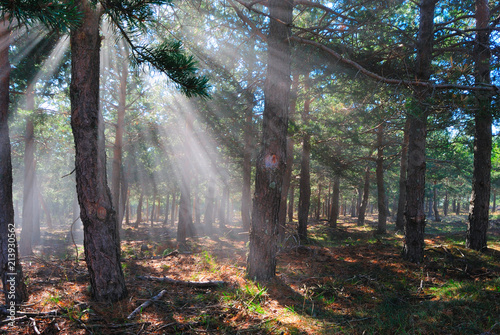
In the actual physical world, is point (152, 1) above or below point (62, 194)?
above

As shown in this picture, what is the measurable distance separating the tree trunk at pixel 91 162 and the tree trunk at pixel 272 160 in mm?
2398

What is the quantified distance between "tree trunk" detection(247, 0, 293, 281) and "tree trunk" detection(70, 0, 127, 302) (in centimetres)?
240

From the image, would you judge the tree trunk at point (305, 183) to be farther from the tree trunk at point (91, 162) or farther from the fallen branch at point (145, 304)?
the tree trunk at point (91, 162)

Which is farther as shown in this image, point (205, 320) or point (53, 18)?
point (205, 320)

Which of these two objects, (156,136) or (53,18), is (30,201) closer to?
(156,136)

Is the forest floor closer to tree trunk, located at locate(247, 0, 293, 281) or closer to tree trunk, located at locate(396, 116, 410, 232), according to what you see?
tree trunk, located at locate(247, 0, 293, 281)

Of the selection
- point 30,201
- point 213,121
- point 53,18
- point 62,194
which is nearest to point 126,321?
point 53,18

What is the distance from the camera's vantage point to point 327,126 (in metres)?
11.3

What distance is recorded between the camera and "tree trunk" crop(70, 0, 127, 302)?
130 inches

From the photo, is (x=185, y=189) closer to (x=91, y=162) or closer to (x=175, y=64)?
(x=91, y=162)

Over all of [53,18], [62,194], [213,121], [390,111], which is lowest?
[62,194]

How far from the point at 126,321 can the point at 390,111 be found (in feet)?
17.7

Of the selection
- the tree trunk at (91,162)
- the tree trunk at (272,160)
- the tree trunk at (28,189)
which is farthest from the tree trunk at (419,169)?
the tree trunk at (28,189)

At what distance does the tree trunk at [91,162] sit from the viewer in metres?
3.31
